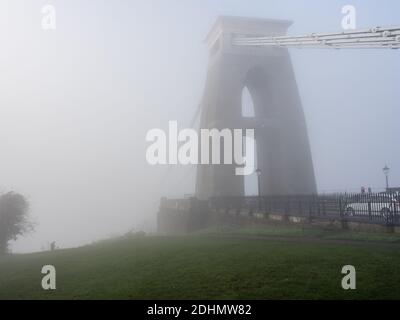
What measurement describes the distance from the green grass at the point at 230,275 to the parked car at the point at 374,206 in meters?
4.51

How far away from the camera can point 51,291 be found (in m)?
12.1

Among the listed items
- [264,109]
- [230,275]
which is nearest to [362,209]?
[230,275]

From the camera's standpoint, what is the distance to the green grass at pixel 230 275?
905 centimetres

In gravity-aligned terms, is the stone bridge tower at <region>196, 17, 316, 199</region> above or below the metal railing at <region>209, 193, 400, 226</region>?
above

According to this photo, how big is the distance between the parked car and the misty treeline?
25.7 metres

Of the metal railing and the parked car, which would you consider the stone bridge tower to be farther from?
the parked car

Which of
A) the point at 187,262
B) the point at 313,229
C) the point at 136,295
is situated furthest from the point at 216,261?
the point at 313,229

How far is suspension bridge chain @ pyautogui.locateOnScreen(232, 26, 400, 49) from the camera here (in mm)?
24266

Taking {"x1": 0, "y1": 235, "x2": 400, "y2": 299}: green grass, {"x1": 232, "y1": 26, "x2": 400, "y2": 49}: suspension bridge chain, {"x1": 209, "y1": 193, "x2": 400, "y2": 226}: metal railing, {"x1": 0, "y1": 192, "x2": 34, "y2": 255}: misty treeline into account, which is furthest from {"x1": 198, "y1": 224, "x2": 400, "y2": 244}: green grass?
{"x1": 0, "y1": 192, "x2": 34, "y2": 255}: misty treeline

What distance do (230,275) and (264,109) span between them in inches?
1517

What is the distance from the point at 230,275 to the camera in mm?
10328

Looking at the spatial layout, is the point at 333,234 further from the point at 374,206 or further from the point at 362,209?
the point at 362,209
